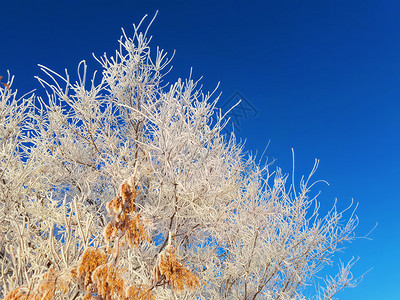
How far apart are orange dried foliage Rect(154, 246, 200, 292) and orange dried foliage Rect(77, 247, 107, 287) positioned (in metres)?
0.45

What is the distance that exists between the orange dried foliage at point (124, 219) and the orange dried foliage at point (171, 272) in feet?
0.67

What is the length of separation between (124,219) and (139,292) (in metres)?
0.72

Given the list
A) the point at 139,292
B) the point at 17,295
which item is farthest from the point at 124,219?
the point at 17,295

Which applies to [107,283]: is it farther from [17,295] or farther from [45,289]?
[17,295]

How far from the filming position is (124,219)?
2.74 meters

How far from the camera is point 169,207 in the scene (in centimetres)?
548

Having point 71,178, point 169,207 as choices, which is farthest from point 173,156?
point 71,178

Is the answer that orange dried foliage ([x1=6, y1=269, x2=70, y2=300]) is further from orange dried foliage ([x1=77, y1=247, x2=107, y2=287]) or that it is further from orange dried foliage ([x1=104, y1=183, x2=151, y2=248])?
orange dried foliage ([x1=104, y1=183, x2=151, y2=248])

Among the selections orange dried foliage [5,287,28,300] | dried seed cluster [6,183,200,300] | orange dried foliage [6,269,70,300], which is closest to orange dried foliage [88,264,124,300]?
dried seed cluster [6,183,200,300]

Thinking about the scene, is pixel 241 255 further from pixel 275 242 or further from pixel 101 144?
pixel 101 144

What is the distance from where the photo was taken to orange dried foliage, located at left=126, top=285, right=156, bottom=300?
2895 mm

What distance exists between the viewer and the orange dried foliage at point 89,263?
257 cm

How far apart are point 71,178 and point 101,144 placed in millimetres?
1039

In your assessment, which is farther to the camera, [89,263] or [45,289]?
[89,263]
